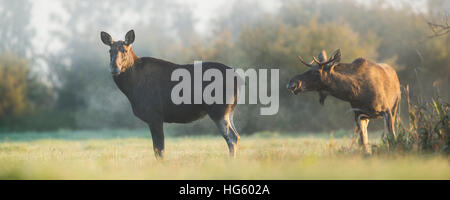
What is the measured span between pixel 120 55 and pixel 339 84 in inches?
161

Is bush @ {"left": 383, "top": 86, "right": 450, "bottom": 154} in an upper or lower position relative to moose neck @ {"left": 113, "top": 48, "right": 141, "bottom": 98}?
lower

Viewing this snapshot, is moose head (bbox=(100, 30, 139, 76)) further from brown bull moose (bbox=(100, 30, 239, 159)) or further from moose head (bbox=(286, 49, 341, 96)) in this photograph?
moose head (bbox=(286, 49, 341, 96))

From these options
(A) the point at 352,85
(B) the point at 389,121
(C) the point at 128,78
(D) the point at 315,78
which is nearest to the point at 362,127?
(B) the point at 389,121

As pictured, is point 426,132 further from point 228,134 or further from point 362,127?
point 228,134

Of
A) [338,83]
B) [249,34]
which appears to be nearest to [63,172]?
[338,83]

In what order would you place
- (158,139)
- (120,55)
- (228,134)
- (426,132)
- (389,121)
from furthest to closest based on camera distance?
(389,121) → (228,134) → (158,139) → (120,55) → (426,132)

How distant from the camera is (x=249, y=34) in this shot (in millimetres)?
21484

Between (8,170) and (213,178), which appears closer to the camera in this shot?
(213,178)

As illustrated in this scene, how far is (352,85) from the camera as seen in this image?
9023 millimetres

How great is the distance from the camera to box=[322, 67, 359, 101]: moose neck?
895 centimetres

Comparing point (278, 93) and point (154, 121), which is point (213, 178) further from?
point (278, 93)

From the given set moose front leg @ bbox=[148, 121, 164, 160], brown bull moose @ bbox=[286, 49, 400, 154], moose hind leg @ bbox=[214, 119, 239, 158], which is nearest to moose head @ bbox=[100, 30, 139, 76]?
moose front leg @ bbox=[148, 121, 164, 160]

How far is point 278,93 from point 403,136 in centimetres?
1179

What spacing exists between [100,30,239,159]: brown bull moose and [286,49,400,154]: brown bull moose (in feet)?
4.45
